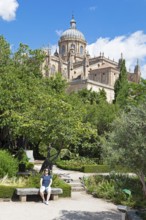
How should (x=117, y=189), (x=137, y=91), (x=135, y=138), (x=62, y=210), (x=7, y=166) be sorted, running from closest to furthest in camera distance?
(x=135, y=138) < (x=62, y=210) < (x=137, y=91) < (x=117, y=189) < (x=7, y=166)

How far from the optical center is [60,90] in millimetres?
36406

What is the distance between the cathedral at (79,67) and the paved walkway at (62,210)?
57.3m

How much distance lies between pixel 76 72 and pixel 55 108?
7422cm

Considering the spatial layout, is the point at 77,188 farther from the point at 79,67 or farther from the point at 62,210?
the point at 79,67

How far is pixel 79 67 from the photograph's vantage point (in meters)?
91.0

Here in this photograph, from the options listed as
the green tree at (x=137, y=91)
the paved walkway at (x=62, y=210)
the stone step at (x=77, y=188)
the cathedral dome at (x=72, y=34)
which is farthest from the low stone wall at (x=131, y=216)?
the cathedral dome at (x=72, y=34)

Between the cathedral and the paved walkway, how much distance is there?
188 feet

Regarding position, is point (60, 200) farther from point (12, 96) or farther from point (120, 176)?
point (12, 96)

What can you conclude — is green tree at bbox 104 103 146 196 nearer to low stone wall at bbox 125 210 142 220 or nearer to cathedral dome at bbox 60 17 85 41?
low stone wall at bbox 125 210 142 220

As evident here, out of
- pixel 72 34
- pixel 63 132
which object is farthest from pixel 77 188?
pixel 72 34

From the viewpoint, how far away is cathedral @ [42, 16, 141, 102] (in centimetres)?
7631

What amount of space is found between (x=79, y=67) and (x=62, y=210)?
80777 millimetres

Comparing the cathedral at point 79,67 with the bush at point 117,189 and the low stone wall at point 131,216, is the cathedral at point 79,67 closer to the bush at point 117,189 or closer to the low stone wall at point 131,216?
the bush at point 117,189

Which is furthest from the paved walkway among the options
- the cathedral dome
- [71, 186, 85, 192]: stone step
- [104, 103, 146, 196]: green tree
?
the cathedral dome
